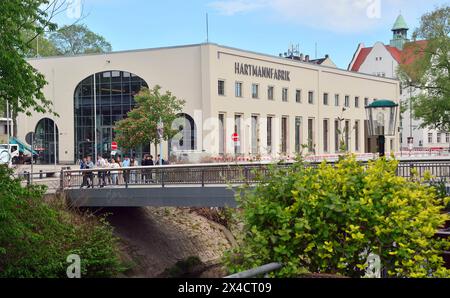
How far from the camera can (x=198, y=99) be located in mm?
52062

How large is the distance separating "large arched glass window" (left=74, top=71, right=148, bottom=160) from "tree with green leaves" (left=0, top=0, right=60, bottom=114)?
36.4 metres

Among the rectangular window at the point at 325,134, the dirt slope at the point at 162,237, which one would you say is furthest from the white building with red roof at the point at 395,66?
the dirt slope at the point at 162,237

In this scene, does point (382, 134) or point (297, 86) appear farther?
point (297, 86)

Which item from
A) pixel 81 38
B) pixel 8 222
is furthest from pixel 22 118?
pixel 8 222

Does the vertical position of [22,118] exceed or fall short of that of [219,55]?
it falls short

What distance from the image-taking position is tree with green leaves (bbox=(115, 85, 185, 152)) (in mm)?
44188

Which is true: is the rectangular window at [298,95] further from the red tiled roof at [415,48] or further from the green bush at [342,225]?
the green bush at [342,225]

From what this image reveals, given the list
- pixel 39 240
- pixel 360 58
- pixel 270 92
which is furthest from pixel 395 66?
pixel 39 240

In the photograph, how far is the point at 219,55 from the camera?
174 feet

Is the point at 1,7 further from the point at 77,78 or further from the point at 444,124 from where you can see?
the point at 444,124

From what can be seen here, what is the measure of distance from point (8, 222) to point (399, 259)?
15.2 meters

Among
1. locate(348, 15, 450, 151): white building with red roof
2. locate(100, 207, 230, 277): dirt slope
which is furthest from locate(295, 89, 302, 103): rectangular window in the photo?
locate(348, 15, 450, 151): white building with red roof

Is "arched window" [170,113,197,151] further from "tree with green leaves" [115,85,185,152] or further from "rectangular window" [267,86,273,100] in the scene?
"rectangular window" [267,86,273,100]

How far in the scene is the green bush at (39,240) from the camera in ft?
60.8
